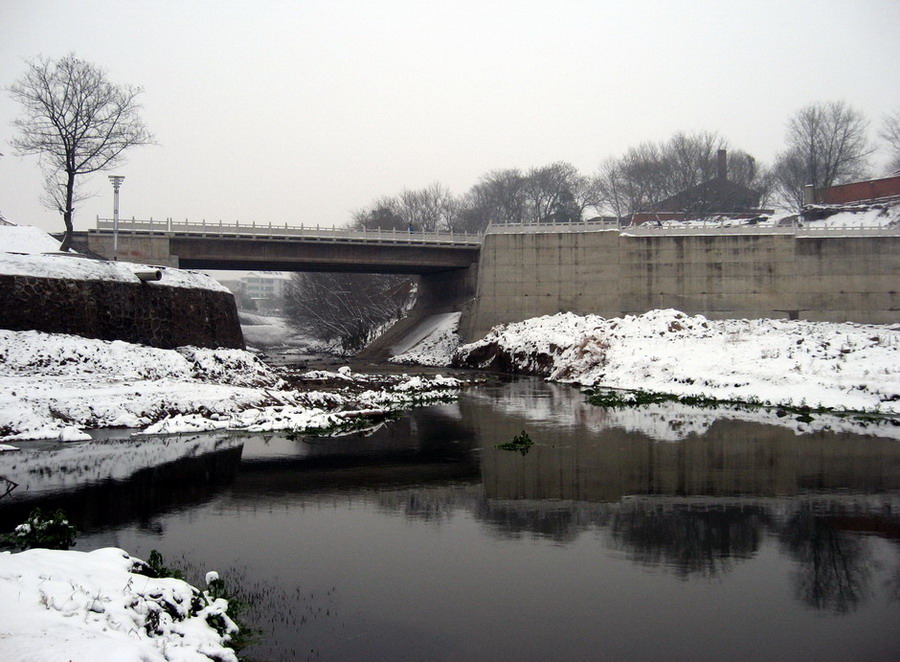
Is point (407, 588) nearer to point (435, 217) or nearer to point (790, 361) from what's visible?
point (790, 361)

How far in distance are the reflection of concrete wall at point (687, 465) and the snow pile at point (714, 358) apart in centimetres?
799

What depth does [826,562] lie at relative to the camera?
36.3ft

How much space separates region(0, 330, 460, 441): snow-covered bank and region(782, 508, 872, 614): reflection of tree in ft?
50.0

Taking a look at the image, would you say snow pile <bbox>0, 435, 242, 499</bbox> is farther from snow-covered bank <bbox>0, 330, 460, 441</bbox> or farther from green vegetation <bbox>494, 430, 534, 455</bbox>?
green vegetation <bbox>494, 430, 534, 455</bbox>

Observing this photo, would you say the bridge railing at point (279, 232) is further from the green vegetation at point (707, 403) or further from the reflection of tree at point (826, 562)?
the reflection of tree at point (826, 562)

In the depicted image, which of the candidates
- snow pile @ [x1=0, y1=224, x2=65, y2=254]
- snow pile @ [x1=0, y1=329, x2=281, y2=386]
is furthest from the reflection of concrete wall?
snow pile @ [x1=0, y1=224, x2=65, y2=254]

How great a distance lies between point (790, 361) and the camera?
33156mm

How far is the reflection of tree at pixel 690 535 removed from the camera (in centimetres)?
1112

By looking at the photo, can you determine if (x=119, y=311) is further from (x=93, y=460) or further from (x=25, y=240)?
(x=93, y=460)

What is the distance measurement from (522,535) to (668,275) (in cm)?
5268

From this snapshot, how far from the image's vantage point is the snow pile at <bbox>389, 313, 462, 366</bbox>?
204 ft

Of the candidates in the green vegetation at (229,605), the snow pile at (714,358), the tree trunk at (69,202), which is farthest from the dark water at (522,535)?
the tree trunk at (69,202)

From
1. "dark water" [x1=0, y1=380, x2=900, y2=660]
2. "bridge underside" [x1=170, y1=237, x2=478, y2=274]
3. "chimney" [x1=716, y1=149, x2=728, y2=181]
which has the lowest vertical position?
"dark water" [x1=0, y1=380, x2=900, y2=660]

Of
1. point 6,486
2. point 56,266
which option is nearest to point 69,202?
point 56,266
